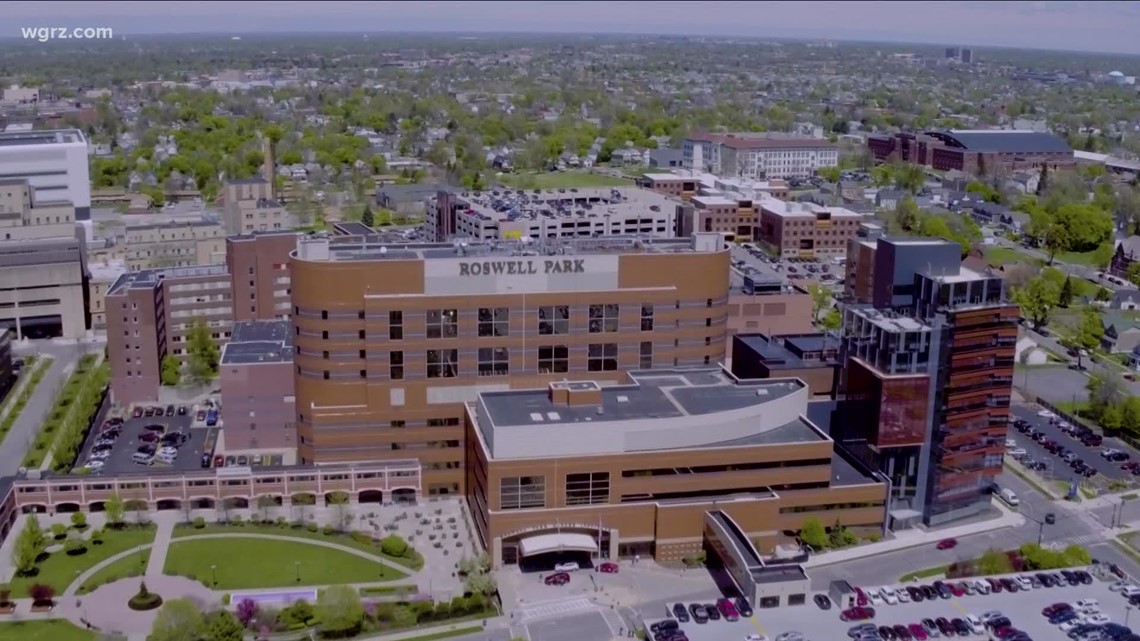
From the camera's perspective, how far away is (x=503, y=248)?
43656mm

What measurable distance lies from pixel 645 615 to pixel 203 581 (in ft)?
46.0

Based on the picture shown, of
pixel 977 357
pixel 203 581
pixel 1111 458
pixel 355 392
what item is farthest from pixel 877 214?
pixel 203 581

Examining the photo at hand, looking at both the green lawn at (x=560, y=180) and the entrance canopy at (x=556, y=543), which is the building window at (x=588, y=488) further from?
the green lawn at (x=560, y=180)

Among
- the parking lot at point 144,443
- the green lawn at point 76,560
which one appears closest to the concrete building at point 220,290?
the parking lot at point 144,443

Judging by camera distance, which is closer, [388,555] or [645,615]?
[645,615]

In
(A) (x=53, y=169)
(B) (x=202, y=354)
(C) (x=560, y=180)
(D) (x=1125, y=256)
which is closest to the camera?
(B) (x=202, y=354)

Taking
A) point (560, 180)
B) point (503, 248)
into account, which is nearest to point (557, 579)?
point (503, 248)

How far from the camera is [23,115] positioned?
14088 centimetres

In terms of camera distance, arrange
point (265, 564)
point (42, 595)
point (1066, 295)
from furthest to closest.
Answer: point (1066, 295) < point (265, 564) < point (42, 595)

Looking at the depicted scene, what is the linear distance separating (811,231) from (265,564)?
59.9m

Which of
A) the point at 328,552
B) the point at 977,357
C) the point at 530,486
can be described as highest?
the point at 977,357

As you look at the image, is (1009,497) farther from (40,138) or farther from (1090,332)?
(40,138)

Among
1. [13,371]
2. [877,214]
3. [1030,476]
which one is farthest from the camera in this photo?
[877,214]

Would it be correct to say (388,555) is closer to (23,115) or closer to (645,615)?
(645,615)
